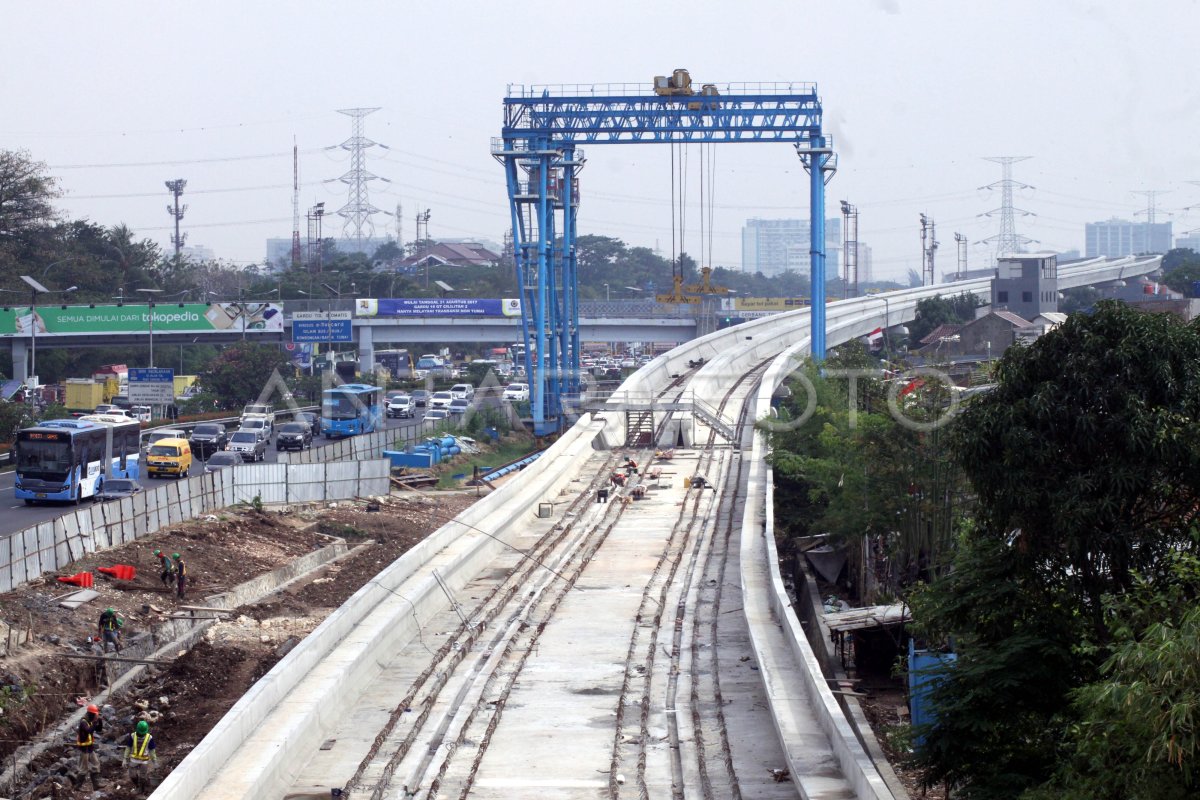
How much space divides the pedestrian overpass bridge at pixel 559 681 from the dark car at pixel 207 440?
13.9 metres

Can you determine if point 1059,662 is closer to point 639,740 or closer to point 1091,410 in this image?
point 1091,410

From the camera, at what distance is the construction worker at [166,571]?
2291 centimetres

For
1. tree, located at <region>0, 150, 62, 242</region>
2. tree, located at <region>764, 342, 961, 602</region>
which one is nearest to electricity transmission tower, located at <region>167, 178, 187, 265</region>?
tree, located at <region>0, 150, 62, 242</region>

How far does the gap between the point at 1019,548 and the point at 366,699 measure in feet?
27.5

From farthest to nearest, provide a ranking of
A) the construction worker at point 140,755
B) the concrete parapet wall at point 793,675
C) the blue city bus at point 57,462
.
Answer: the blue city bus at point 57,462 < the construction worker at point 140,755 < the concrete parapet wall at point 793,675

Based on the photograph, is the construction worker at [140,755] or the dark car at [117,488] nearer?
the construction worker at [140,755]

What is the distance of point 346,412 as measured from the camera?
162ft

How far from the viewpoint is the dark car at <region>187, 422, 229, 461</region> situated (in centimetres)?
4266

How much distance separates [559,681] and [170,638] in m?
5.98

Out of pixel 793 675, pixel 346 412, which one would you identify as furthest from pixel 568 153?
pixel 793 675

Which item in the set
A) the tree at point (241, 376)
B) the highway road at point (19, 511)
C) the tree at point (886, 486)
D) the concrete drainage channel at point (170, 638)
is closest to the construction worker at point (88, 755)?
the concrete drainage channel at point (170, 638)

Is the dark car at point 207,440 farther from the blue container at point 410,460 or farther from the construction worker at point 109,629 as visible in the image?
the construction worker at point 109,629

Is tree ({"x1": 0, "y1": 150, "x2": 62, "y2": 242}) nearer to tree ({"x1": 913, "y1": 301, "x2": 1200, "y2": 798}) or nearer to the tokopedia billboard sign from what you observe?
the tokopedia billboard sign

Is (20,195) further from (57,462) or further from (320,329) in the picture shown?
(57,462)
